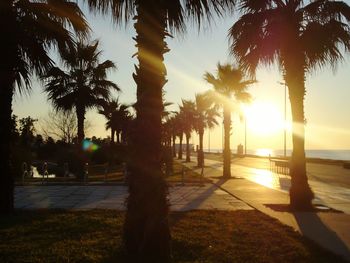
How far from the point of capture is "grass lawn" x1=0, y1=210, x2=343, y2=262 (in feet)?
24.4

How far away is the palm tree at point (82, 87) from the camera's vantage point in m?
26.1

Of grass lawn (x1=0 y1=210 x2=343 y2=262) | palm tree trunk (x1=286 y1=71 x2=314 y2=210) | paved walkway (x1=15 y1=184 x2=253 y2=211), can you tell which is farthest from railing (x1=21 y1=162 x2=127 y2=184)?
grass lawn (x1=0 y1=210 x2=343 y2=262)

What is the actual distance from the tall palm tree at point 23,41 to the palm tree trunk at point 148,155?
495 cm

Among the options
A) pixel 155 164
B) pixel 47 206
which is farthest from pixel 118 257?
pixel 47 206

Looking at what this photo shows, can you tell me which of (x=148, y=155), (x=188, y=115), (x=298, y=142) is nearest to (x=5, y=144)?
(x=148, y=155)

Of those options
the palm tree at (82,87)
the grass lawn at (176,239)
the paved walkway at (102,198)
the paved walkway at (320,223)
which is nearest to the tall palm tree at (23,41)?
the grass lawn at (176,239)

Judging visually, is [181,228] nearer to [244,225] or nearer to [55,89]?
[244,225]

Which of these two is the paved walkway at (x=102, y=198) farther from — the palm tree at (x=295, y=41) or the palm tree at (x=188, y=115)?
the palm tree at (x=188, y=115)

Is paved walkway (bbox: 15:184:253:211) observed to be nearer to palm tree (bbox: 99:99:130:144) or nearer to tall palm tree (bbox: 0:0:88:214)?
tall palm tree (bbox: 0:0:88:214)

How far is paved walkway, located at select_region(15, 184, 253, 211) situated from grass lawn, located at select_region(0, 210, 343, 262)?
223 cm

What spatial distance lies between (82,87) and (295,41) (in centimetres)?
1534

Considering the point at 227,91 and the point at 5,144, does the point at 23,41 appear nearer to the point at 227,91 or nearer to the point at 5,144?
the point at 5,144

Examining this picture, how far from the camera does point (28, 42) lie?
1162cm

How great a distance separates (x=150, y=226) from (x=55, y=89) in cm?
2034
